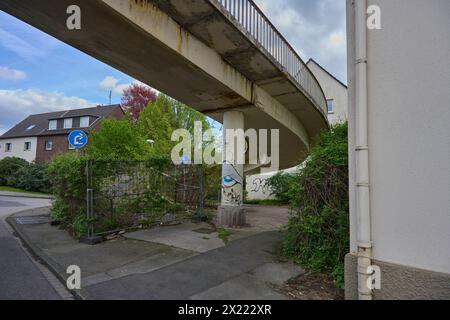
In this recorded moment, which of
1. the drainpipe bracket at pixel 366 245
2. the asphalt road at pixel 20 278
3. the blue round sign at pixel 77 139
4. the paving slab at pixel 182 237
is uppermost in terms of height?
the blue round sign at pixel 77 139

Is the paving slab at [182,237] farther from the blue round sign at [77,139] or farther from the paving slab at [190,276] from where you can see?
the blue round sign at [77,139]

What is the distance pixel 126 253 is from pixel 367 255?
456 cm

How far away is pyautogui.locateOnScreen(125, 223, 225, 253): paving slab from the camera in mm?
6469

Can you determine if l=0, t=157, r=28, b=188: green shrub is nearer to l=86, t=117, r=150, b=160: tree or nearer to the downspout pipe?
l=86, t=117, r=150, b=160: tree

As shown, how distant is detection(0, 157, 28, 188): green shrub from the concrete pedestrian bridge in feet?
89.3

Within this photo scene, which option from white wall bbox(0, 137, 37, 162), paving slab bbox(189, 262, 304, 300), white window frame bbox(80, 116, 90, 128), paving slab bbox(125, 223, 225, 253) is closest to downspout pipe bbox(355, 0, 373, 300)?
paving slab bbox(189, 262, 304, 300)

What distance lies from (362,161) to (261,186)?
890 inches

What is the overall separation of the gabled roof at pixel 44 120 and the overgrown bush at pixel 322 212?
3460 centimetres

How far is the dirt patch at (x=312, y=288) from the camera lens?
3.97 metres

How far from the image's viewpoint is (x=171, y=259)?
555cm

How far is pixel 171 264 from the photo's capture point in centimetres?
525

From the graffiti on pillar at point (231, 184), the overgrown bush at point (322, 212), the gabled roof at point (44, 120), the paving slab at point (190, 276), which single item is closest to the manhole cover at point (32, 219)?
the graffiti on pillar at point (231, 184)
